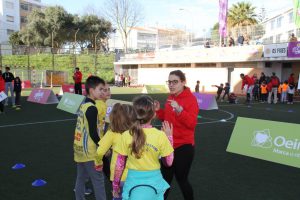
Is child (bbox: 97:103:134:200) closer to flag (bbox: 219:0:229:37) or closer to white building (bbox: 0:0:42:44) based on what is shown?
flag (bbox: 219:0:229:37)

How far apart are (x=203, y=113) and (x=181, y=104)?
11372 mm

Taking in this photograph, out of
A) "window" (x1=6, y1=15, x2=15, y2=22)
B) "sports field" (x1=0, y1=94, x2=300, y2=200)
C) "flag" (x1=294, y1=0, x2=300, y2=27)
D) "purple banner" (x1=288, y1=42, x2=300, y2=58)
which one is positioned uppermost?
"window" (x1=6, y1=15, x2=15, y2=22)

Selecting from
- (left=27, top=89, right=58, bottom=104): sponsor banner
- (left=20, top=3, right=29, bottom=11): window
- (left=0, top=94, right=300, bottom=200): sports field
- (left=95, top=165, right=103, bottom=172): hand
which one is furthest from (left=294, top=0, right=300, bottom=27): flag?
(left=20, top=3, right=29, bottom=11): window

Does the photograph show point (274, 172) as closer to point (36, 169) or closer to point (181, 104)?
point (181, 104)

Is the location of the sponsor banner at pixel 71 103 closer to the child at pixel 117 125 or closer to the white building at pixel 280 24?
the child at pixel 117 125

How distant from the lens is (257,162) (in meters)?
Answer: 7.01

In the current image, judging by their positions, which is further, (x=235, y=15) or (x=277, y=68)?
(x=235, y=15)

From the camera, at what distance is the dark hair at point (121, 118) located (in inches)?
121

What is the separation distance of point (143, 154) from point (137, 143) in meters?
0.14

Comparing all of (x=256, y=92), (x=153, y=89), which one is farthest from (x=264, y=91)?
(x=153, y=89)

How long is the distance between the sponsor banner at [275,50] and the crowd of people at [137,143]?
897 inches

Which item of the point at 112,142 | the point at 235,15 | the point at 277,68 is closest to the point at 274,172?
the point at 112,142

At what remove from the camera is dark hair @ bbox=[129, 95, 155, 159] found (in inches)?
111

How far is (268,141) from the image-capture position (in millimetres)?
6879
